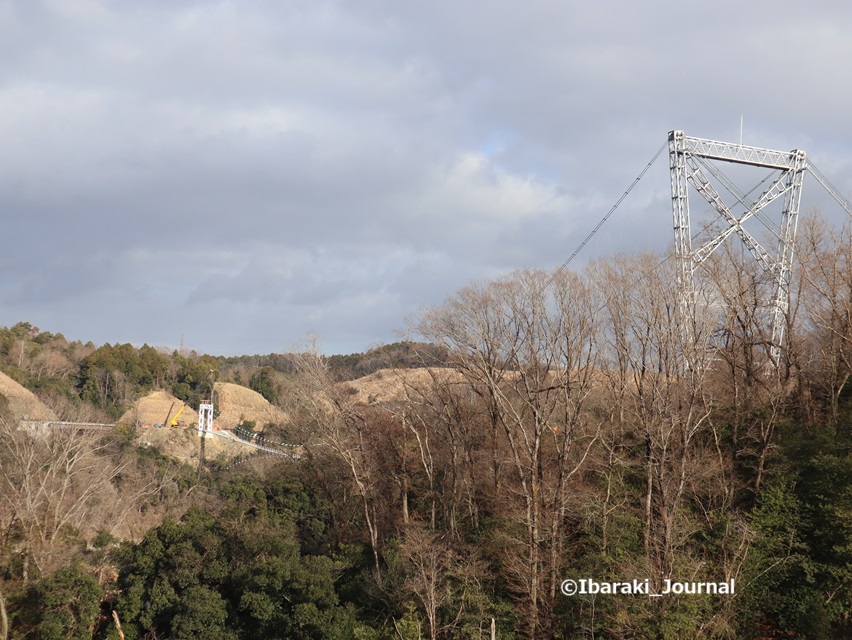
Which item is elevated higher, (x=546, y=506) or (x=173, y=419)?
(x=173, y=419)

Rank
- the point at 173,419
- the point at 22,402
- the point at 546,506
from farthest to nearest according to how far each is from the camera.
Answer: the point at 173,419 < the point at 22,402 < the point at 546,506

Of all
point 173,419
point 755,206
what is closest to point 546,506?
point 755,206

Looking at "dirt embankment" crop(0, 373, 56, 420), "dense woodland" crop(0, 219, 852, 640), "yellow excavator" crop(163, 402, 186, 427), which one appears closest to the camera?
"dense woodland" crop(0, 219, 852, 640)

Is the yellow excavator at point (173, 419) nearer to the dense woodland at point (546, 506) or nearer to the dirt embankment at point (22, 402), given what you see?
the dirt embankment at point (22, 402)

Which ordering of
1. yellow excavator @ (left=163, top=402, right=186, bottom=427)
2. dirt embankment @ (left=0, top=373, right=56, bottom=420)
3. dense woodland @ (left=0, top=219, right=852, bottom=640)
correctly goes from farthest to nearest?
yellow excavator @ (left=163, top=402, right=186, bottom=427) → dirt embankment @ (left=0, top=373, right=56, bottom=420) → dense woodland @ (left=0, top=219, right=852, bottom=640)

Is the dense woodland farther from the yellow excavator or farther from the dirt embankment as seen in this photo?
the yellow excavator

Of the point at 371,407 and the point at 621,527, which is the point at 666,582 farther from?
the point at 371,407

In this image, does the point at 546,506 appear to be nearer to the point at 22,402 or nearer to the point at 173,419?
the point at 22,402

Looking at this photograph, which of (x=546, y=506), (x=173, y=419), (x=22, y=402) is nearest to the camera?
(x=546, y=506)

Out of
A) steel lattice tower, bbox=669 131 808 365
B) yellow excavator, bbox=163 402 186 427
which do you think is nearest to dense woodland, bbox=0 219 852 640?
steel lattice tower, bbox=669 131 808 365

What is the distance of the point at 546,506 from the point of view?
22.4 metres

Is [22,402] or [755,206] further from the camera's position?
[22,402]

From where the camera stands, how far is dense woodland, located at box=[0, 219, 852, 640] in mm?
19500

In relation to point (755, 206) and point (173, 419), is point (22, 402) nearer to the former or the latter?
point (173, 419)
